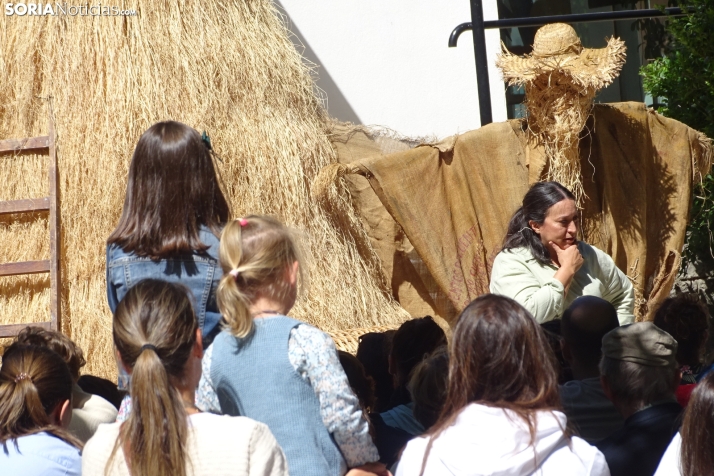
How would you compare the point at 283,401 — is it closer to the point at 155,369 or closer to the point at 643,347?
the point at 155,369

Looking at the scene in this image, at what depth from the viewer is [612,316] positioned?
2713mm

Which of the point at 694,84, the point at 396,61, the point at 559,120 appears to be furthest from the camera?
the point at 396,61

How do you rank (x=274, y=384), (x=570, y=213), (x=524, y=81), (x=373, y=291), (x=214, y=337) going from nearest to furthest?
(x=274, y=384), (x=214, y=337), (x=570, y=213), (x=524, y=81), (x=373, y=291)

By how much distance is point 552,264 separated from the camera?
3.38 metres

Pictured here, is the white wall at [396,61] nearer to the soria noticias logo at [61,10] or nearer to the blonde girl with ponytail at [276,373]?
the soria noticias logo at [61,10]

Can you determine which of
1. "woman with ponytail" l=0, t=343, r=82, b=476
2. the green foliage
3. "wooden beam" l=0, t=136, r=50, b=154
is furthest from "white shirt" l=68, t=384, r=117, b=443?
the green foliage

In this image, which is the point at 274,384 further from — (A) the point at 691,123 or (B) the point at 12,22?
(A) the point at 691,123

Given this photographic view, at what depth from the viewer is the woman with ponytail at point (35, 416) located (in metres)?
2.16

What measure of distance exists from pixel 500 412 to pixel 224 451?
0.62 m

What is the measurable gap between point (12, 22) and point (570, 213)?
312 centimetres

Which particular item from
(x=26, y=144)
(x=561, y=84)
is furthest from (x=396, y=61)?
(x=26, y=144)

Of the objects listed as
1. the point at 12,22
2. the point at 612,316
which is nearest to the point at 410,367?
the point at 612,316

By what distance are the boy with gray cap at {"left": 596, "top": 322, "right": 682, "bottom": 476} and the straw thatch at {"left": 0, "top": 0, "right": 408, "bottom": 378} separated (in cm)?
249

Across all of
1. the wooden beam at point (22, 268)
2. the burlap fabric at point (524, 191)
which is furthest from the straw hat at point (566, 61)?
the wooden beam at point (22, 268)
